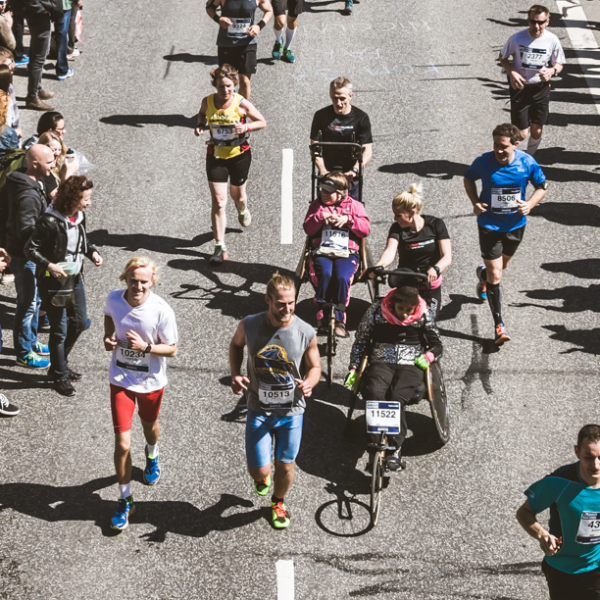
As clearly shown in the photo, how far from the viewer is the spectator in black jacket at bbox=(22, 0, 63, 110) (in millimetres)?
12078

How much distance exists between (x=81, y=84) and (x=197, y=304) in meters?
5.74

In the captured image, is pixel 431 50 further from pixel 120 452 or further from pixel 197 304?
pixel 120 452

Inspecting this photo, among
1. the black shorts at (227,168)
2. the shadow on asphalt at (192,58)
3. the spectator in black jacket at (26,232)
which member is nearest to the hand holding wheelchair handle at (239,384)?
the spectator in black jacket at (26,232)

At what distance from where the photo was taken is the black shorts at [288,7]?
45.9 feet

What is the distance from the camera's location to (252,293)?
9547mm

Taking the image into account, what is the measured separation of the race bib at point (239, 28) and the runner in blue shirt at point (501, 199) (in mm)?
4487

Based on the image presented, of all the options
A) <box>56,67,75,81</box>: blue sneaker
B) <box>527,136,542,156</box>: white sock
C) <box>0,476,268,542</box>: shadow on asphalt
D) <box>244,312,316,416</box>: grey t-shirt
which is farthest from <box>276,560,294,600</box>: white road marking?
<box>56,67,75,81</box>: blue sneaker

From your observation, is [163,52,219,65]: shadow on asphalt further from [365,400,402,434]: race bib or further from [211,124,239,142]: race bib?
[365,400,402,434]: race bib

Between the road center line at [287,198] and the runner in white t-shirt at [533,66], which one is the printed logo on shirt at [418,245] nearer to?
the road center line at [287,198]

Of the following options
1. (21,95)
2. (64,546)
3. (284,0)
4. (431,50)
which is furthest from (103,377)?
(431,50)

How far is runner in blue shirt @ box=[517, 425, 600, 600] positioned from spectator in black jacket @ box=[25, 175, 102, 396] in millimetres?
4090

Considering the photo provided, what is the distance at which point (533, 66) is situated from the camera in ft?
36.5

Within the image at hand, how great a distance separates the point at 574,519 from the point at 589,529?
4.2 inches

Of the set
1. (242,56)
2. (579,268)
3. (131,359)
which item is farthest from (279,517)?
(242,56)
